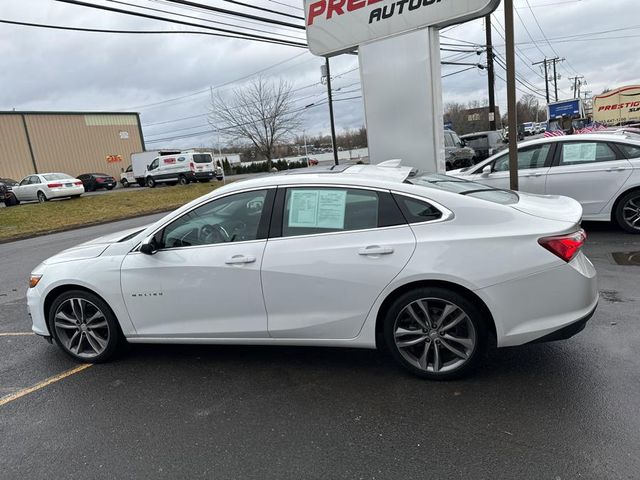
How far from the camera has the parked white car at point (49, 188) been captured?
22.8 metres

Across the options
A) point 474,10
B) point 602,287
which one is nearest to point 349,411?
point 602,287

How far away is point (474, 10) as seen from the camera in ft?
23.6

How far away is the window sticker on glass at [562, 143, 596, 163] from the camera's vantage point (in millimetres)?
7605

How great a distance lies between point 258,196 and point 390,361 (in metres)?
1.66

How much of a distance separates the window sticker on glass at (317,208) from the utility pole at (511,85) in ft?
15.4

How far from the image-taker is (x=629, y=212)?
7406 mm

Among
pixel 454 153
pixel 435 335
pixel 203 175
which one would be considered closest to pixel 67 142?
pixel 203 175

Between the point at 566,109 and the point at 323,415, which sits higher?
the point at 566,109

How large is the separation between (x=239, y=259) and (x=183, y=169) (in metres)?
27.8

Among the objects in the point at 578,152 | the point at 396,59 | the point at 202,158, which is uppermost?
the point at 396,59

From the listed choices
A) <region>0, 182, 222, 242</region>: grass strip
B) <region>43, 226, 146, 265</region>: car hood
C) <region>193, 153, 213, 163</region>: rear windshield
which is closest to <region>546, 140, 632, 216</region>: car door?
<region>43, 226, 146, 265</region>: car hood

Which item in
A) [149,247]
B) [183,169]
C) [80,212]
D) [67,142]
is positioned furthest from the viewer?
[67,142]

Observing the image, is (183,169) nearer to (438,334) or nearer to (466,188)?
(466,188)

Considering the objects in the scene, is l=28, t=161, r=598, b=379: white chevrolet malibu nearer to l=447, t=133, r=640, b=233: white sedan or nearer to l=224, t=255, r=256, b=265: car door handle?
l=224, t=255, r=256, b=265: car door handle
